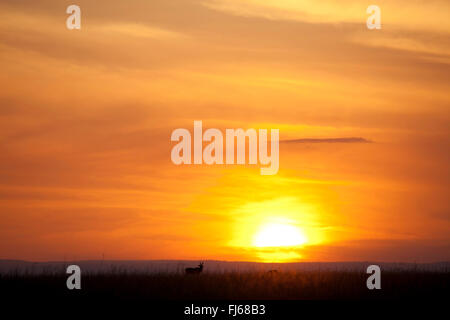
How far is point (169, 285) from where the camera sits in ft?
116

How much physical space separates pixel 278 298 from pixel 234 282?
11.6 feet
